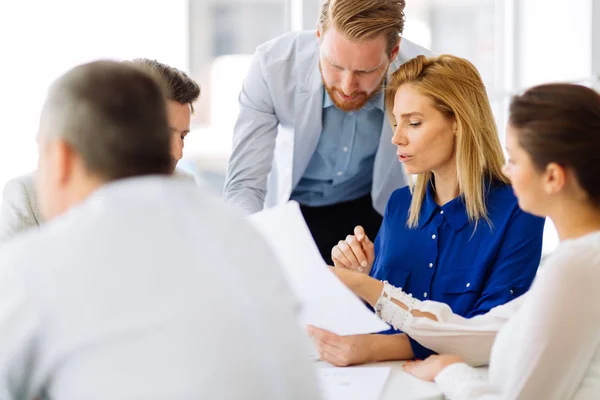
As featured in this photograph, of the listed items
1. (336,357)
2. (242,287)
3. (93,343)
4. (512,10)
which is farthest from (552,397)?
(512,10)

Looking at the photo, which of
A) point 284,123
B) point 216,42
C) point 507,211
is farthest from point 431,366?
point 216,42

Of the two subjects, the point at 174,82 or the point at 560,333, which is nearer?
the point at 560,333

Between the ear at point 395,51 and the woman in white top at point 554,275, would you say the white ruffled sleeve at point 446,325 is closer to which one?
the woman in white top at point 554,275

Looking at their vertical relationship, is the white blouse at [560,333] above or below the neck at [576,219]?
below

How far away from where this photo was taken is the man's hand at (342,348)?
1.63 metres

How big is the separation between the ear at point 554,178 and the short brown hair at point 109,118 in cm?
69

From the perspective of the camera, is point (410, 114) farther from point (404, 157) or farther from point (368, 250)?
point (368, 250)

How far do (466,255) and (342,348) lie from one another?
0.43 metres

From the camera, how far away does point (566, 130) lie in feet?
4.39

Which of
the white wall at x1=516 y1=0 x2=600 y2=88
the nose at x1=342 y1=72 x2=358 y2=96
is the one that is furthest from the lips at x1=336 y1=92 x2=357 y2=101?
the white wall at x1=516 y1=0 x2=600 y2=88

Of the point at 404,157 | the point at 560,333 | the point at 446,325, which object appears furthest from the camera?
the point at 404,157

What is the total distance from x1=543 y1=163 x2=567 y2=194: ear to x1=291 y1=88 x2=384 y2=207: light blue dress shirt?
3.43 ft

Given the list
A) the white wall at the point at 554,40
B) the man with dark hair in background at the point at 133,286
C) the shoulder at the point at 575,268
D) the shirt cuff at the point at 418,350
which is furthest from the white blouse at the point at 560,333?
the white wall at the point at 554,40

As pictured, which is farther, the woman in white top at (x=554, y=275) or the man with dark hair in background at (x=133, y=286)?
the woman in white top at (x=554, y=275)
